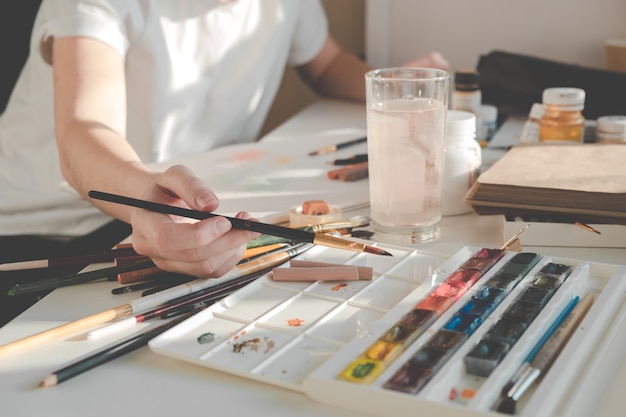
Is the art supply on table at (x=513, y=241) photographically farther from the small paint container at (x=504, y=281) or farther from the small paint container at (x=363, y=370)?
the small paint container at (x=363, y=370)

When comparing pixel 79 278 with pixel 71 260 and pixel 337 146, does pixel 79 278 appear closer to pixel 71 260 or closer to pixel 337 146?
pixel 71 260

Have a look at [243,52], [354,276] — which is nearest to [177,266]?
[354,276]

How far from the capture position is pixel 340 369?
1.79ft

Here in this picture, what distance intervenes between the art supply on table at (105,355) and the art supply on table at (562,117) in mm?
555

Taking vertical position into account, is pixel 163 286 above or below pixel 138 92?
below

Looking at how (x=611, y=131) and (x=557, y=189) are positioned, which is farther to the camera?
(x=611, y=131)

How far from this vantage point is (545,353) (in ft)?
1.85

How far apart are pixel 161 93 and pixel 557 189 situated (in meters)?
0.73

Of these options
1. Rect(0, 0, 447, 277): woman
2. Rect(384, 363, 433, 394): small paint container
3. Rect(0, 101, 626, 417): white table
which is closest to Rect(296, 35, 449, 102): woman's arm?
Rect(0, 0, 447, 277): woman

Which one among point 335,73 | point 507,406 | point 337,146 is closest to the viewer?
point 507,406

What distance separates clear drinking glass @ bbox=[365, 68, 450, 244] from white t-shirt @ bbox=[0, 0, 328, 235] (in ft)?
1.57

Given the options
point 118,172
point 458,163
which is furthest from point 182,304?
point 458,163

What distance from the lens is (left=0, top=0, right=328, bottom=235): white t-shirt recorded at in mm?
1275

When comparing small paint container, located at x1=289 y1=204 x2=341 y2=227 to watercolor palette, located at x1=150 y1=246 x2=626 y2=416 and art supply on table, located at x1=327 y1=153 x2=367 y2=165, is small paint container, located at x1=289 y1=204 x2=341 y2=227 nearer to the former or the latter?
watercolor palette, located at x1=150 y1=246 x2=626 y2=416
